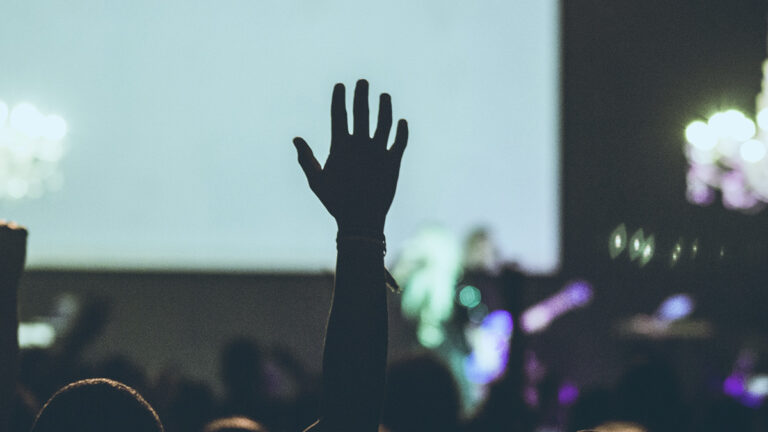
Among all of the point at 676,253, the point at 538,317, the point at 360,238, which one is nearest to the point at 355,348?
the point at 360,238

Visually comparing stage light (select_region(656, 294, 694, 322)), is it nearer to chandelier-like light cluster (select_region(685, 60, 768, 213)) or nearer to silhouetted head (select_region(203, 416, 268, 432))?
chandelier-like light cluster (select_region(685, 60, 768, 213))

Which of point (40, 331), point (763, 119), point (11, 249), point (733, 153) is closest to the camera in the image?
point (11, 249)

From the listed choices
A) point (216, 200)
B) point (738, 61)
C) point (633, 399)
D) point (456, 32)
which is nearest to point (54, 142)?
point (216, 200)

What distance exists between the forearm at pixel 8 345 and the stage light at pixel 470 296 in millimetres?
7281

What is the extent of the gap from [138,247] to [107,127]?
1.10m

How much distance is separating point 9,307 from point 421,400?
3.17ft

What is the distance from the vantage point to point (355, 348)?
3.42 ft

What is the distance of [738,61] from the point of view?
858 centimetres

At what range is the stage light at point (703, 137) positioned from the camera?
20.0 ft

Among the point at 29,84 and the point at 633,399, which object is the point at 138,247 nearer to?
the point at 29,84

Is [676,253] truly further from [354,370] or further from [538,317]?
[354,370]

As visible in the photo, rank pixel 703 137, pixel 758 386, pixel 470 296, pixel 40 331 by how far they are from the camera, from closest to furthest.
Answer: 1. pixel 703 137
2. pixel 758 386
3. pixel 40 331
4. pixel 470 296

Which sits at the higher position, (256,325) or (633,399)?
(633,399)

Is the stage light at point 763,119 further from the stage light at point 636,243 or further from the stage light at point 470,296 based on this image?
the stage light at point 470,296
